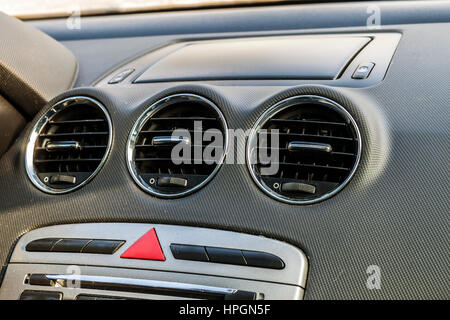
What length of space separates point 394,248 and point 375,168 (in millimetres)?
256

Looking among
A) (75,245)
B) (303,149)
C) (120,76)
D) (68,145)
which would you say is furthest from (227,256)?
(120,76)

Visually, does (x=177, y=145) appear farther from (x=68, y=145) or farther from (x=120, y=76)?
(x=120, y=76)

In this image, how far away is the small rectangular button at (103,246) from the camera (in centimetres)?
165

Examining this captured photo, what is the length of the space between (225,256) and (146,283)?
250mm

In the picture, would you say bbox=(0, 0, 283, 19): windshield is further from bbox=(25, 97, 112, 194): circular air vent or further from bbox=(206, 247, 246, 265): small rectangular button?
bbox=(206, 247, 246, 265): small rectangular button

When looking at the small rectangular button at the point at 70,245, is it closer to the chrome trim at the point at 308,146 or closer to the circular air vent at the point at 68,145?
the circular air vent at the point at 68,145

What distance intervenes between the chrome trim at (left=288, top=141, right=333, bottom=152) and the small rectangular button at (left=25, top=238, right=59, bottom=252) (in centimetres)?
85

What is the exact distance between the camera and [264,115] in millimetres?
1743

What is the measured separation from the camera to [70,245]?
1.71 m

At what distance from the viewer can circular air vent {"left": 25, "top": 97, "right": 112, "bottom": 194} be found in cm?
188

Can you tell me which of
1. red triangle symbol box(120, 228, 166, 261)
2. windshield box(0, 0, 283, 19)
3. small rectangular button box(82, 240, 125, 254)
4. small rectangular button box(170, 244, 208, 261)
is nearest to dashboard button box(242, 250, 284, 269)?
small rectangular button box(170, 244, 208, 261)

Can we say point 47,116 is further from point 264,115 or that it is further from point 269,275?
point 269,275

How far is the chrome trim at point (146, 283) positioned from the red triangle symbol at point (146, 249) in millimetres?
73
